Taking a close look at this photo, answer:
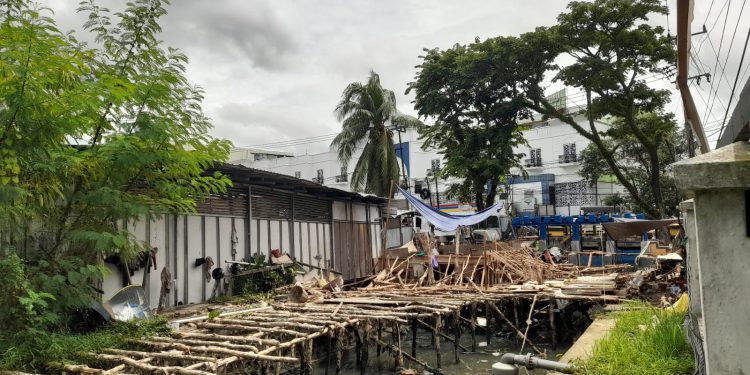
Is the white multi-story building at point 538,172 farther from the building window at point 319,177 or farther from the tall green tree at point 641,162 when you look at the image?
the tall green tree at point 641,162

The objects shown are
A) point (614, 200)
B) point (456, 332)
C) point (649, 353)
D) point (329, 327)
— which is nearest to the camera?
point (649, 353)

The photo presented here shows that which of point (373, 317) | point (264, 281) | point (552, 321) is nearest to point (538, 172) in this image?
point (552, 321)

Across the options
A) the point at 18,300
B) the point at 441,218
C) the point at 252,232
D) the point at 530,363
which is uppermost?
the point at 441,218

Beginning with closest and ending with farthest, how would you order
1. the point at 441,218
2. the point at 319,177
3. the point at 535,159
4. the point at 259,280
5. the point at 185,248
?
the point at 185,248
the point at 259,280
the point at 441,218
the point at 535,159
the point at 319,177

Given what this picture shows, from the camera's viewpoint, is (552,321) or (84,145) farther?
(552,321)

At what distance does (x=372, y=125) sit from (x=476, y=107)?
254 inches

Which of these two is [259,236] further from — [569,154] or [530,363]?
[569,154]

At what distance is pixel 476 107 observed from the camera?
26.8m

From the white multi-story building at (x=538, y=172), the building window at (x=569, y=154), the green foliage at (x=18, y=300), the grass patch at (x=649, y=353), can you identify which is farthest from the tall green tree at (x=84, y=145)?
the building window at (x=569, y=154)

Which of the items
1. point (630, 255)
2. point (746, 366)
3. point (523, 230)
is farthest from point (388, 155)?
point (746, 366)

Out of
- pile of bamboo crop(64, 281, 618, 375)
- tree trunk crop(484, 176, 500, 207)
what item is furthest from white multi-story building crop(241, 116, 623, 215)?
pile of bamboo crop(64, 281, 618, 375)

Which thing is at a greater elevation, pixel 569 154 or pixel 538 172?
pixel 569 154

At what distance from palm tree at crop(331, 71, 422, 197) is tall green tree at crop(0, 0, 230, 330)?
20.8 m

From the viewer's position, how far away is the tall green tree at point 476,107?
25.1 metres
